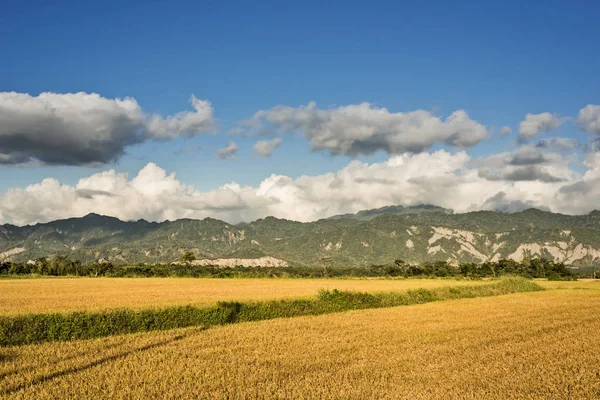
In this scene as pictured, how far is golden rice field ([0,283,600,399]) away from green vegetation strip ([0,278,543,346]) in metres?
1.52

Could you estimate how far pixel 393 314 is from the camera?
34156 mm

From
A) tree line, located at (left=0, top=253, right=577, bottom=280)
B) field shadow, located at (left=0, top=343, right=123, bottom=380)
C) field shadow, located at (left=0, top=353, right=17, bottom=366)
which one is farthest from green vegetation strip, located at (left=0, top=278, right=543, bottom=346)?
tree line, located at (left=0, top=253, right=577, bottom=280)

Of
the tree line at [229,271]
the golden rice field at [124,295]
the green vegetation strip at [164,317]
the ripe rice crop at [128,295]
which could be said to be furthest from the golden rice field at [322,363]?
the tree line at [229,271]

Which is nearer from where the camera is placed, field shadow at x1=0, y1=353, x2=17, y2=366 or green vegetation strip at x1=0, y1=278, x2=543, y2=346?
field shadow at x1=0, y1=353, x2=17, y2=366

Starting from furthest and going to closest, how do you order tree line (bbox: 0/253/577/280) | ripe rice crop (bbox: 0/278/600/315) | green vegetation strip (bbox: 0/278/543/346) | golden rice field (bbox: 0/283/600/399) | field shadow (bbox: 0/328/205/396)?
tree line (bbox: 0/253/577/280)
ripe rice crop (bbox: 0/278/600/315)
green vegetation strip (bbox: 0/278/543/346)
field shadow (bbox: 0/328/205/396)
golden rice field (bbox: 0/283/600/399)

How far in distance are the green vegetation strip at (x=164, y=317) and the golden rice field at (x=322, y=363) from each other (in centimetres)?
152

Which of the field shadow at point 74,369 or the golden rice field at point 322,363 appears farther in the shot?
the field shadow at point 74,369

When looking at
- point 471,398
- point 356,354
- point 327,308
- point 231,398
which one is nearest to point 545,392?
point 471,398

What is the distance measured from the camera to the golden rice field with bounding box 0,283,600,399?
13.0m

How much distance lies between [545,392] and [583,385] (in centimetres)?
176

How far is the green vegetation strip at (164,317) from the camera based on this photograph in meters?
22.1

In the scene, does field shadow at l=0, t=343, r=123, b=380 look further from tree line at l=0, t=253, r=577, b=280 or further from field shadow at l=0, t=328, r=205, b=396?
tree line at l=0, t=253, r=577, b=280

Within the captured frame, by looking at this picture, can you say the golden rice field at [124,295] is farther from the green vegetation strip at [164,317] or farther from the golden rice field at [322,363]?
the golden rice field at [322,363]

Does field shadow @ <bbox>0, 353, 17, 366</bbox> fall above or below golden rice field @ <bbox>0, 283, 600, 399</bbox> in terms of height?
above
